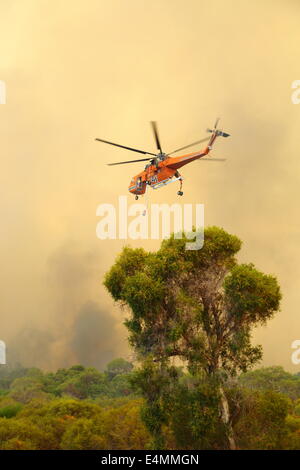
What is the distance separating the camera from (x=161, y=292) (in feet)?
79.9

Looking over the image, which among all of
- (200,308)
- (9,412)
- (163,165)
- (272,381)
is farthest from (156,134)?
(9,412)

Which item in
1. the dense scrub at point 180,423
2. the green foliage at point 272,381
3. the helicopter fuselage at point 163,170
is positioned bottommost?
the dense scrub at point 180,423

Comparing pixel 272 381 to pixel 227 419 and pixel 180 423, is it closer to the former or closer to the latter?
pixel 227 419

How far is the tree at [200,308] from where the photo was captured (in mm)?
23172

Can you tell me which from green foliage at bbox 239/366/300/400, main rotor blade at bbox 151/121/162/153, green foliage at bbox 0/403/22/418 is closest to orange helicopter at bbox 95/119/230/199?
main rotor blade at bbox 151/121/162/153

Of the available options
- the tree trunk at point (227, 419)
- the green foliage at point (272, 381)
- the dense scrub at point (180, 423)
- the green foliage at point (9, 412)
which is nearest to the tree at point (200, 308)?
the tree trunk at point (227, 419)

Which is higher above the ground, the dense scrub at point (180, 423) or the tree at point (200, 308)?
the tree at point (200, 308)

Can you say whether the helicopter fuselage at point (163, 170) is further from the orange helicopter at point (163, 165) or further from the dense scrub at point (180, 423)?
the dense scrub at point (180, 423)

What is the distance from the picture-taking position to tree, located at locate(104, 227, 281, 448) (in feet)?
76.0

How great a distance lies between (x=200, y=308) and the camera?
23.4m
